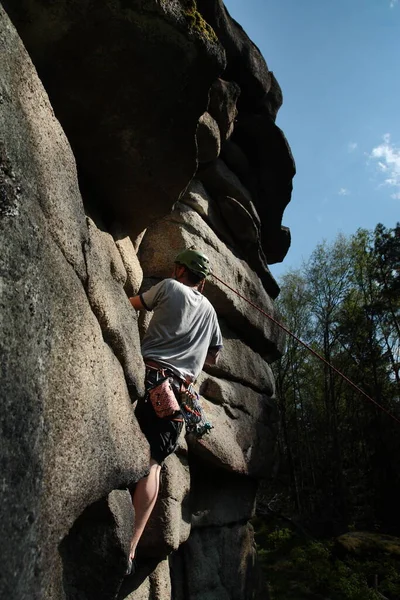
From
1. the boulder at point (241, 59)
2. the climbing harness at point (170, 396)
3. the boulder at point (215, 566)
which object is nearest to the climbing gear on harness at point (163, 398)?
the climbing harness at point (170, 396)

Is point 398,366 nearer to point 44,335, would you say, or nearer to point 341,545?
point 341,545

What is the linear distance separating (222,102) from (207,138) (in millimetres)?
810

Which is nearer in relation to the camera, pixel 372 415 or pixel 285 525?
pixel 285 525

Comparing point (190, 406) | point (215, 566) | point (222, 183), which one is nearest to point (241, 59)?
point (222, 183)

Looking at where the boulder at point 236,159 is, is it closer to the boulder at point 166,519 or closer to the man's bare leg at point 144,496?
the boulder at point 166,519

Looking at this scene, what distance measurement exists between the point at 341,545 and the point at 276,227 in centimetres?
848

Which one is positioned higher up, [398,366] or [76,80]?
[398,366]

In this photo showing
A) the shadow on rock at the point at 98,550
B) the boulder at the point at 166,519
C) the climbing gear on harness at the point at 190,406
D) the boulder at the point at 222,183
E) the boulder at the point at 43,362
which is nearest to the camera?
the boulder at the point at 43,362

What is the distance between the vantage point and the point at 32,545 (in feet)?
5.80

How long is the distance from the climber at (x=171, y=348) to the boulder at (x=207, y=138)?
2.64 metres

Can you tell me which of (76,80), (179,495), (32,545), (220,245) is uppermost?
(220,245)

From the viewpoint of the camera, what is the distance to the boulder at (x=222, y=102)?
6.57 m

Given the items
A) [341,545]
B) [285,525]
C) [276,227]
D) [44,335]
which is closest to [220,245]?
[276,227]

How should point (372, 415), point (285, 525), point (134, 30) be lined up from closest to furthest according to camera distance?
point (134, 30) < point (285, 525) < point (372, 415)
